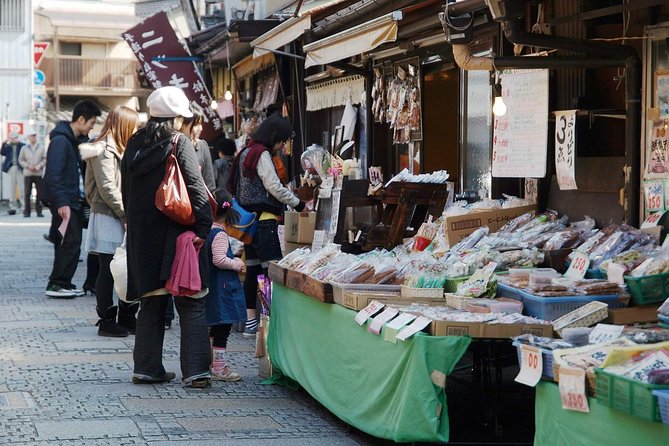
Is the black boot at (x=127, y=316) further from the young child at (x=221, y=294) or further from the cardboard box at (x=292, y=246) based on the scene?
the young child at (x=221, y=294)

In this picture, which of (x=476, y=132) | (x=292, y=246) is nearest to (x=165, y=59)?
(x=292, y=246)

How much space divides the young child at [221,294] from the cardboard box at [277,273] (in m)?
0.26

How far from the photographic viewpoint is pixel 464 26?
25.6 feet

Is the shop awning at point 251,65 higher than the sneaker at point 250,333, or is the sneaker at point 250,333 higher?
the shop awning at point 251,65

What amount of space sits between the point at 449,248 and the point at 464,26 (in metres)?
1.56

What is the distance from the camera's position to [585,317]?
5.74 metres

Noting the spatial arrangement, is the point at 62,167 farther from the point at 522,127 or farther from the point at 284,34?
the point at 522,127

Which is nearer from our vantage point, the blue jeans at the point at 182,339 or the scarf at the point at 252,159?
the blue jeans at the point at 182,339

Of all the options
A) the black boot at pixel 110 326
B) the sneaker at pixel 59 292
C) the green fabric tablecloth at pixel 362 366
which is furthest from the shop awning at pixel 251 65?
the green fabric tablecloth at pixel 362 366

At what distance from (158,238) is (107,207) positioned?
2.84 m

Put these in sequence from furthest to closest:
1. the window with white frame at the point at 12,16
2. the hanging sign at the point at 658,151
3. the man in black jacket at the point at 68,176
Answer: the window with white frame at the point at 12,16 → the man in black jacket at the point at 68,176 → the hanging sign at the point at 658,151

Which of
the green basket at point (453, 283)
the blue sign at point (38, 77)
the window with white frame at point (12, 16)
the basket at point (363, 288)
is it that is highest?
the window with white frame at point (12, 16)

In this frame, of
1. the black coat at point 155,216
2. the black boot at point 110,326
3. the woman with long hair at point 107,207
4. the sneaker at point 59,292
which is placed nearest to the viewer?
the black coat at point 155,216

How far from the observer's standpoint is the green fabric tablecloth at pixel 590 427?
4.37 metres
